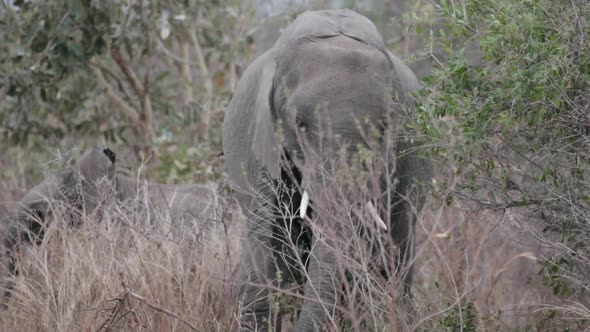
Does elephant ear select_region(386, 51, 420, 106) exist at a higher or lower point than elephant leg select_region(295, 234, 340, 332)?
higher

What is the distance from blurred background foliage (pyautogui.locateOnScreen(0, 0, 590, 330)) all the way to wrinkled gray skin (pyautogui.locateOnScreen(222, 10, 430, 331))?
0.24 metres

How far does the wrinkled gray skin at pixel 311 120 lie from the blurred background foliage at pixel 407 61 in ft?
0.78

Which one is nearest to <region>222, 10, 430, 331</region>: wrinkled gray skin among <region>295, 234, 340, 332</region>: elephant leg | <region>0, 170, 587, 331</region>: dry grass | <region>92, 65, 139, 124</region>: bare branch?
<region>295, 234, 340, 332</region>: elephant leg

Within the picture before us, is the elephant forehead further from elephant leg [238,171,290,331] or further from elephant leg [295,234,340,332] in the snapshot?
elephant leg [295,234,340,332]

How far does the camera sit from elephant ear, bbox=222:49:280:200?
5.74 metres

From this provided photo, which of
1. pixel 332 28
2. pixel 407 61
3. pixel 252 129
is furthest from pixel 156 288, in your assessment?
pixel 407 61

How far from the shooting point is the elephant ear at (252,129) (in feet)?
18.8

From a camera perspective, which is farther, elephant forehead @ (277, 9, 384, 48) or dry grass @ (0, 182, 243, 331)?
dry grass @ (0, 182, 243, 331)

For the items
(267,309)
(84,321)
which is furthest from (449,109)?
(84,321)

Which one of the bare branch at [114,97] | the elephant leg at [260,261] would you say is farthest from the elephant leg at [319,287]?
the bare branch at [114,97]

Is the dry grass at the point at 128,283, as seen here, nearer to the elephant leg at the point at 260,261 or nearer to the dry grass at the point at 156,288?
the dry grass at the point at 156,288

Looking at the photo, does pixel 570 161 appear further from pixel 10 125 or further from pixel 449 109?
pixel 10 125

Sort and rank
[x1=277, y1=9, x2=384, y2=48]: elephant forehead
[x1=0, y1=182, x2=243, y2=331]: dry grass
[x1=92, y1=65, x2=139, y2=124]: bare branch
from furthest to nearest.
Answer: [x1=92, y1=65, x2=139, y2=124]: bare branch → [x1=0, y1=182, x2=243, y2=331]: dry grass → [x1=277, y1=9, x2=384, y2=48]: elephant forehead

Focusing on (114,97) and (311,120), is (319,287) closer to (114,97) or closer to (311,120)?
(311,120)
